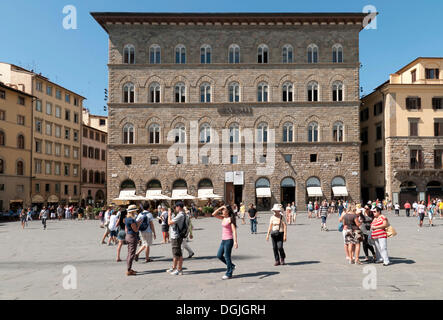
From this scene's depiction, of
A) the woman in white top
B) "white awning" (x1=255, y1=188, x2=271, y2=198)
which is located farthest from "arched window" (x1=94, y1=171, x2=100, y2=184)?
the woman in white top

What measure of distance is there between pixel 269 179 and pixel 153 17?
20299 mm

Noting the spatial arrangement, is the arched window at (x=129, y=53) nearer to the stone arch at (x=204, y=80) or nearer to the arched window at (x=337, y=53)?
the stone arch at (x=204, y=80)

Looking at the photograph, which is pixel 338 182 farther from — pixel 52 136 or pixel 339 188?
pixel 52 136

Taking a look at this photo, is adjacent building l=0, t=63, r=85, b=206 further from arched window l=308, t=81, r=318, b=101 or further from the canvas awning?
arched window l=308, t=81, r=318, b=101

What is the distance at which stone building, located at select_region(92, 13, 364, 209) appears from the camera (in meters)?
41.1

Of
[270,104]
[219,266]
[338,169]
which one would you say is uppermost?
[270,104]

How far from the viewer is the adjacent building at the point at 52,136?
158 ft

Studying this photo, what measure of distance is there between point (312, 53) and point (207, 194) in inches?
717

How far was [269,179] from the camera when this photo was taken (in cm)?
4109

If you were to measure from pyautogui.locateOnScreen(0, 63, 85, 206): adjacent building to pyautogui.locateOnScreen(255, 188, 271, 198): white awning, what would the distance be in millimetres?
26096

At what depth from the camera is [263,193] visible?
40.6m

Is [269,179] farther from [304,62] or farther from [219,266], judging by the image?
[219,266]

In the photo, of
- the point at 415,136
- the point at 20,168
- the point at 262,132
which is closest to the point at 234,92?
the point at 262,132
